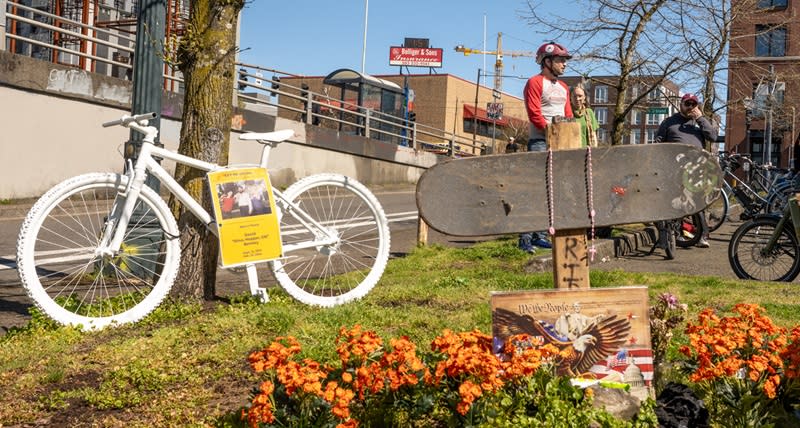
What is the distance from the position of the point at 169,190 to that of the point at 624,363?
11.7 feet

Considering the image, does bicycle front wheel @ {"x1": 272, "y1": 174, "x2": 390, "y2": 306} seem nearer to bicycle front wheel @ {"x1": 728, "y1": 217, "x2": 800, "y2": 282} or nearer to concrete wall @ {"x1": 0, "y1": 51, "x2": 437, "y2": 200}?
bicycle front wheel @ {"x1": 728, "y1": 217, "x2": 800, "y2": 282}

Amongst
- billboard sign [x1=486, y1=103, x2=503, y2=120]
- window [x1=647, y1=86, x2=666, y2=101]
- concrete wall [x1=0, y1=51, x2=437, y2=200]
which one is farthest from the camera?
billboard sign [x1=486, y1=103, x2=503, y2=120]

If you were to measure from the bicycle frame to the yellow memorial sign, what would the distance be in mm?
93

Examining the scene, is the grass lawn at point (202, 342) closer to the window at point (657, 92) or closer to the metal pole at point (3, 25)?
the window at point (657, 92)

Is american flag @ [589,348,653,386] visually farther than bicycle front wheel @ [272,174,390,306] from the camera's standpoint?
No

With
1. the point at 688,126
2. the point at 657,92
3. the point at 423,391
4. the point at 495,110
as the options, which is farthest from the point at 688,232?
the point at 495,110

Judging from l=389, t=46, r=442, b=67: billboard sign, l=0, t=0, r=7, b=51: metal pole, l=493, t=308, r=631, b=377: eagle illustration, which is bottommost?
l=493, t=308, r=631, b=377: eagle illustration

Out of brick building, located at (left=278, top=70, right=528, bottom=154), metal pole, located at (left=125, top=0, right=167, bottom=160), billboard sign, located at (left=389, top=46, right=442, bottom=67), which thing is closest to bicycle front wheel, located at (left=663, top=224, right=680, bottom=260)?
metal pole, located at (left=125, top=0, right=167, bottom=160)

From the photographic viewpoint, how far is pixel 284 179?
2553 centimetres

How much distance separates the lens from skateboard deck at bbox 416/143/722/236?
3.84 m

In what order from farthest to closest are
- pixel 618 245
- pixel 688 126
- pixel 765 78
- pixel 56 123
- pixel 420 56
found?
pixel 420 56
pixel 765 78
pixel 56 123
pixel 688 126
pixel 618 245

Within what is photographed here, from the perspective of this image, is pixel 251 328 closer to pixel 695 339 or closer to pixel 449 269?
pixel 695 339

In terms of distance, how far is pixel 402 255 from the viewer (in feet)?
38.3

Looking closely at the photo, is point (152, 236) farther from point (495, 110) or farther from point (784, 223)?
point (495, 110)
